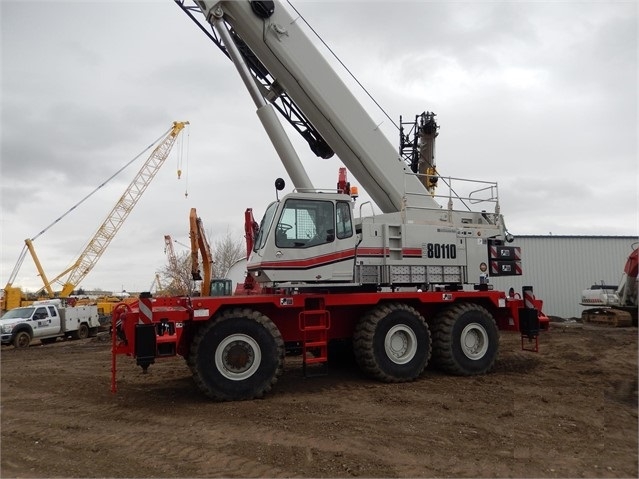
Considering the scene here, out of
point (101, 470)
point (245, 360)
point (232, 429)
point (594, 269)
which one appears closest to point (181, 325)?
point (245, 360)

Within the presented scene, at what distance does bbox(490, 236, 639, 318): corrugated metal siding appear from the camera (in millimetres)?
26453

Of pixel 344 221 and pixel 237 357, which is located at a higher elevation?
pixel 344 221

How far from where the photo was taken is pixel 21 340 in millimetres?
21234

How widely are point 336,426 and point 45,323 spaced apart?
65.8ft

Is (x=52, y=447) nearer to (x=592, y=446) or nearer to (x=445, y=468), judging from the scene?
(x=445, y=468)

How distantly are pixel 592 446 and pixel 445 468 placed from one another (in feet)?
6.23

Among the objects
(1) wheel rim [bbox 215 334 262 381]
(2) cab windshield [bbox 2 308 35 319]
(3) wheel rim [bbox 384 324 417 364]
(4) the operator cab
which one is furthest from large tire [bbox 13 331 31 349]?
(3) wheel rim [bbox 384 324 417 364]

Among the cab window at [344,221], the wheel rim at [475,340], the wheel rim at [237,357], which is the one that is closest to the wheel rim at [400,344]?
the wheel rim at [475,340]

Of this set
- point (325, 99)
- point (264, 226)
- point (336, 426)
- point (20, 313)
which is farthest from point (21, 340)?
point (336, 426)

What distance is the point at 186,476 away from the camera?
5188 millimetres

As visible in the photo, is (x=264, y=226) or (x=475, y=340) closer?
(x=264, y=226)

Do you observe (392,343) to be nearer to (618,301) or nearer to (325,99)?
(325,99)

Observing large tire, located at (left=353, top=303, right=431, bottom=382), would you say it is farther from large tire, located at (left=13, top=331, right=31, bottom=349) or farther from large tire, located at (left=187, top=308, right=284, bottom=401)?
large tire, located at (left=13, top=331, right=31, bottom=349)

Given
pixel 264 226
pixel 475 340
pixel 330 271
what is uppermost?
pixel 264 226
